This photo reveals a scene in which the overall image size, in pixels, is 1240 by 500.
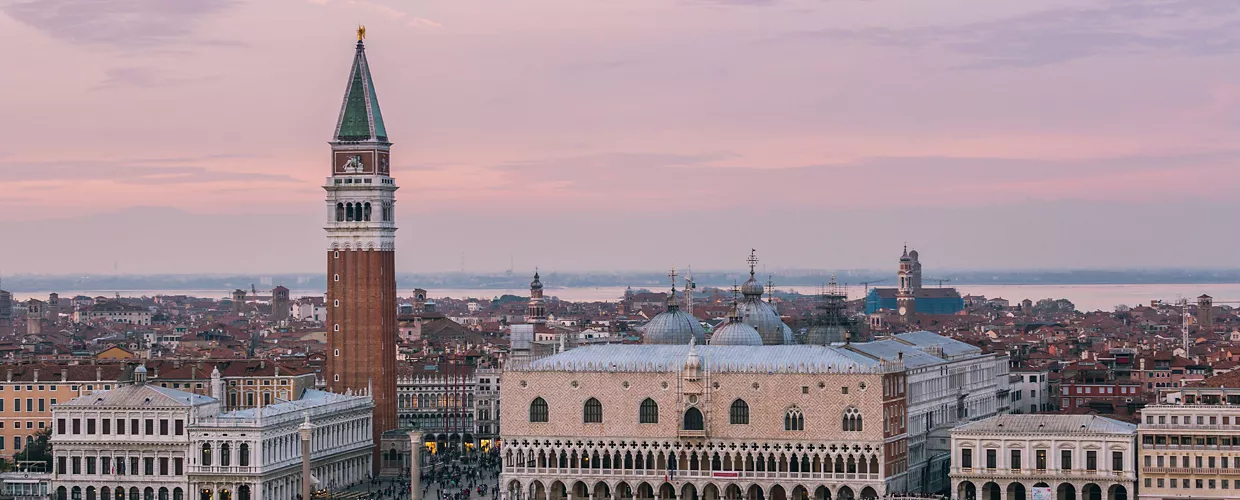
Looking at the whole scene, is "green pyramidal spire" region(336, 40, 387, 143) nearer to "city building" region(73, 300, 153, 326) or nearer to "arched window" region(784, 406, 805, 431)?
"arched window" region(784, 406, 805, 431)

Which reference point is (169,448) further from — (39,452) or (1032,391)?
(1032,391)

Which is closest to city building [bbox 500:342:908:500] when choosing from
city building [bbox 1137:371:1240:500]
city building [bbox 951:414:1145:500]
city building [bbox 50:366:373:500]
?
city building [bbox 951:414:1145:500]

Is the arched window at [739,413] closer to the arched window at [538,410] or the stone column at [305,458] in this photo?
the arched window at [538,410]

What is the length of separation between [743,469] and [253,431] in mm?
12752

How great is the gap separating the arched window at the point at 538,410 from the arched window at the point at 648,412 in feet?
8.51

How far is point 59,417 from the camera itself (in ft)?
215

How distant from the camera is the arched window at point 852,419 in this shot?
62.3 m

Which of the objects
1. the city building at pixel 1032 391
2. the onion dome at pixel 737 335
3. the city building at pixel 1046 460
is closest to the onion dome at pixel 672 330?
the onion dome at pixel 737 335

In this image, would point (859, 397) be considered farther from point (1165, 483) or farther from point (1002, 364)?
point (1002, 364)

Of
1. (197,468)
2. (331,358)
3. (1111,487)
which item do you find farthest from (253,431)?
(1111,487)

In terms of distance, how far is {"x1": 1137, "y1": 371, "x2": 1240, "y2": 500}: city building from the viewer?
59344 mm

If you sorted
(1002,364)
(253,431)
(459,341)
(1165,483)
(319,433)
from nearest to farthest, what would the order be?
(1165,483) < (253,431) < (319,433) < (1002,364) < (459,341)

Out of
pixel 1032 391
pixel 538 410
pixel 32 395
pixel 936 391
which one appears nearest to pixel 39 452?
pixel 32 395

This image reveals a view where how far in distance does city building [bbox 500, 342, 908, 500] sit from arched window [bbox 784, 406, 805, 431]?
0.08ft
